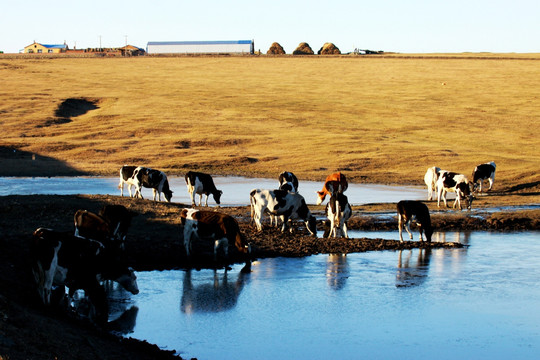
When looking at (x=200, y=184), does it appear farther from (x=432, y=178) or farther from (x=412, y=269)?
(x=412, y=269)

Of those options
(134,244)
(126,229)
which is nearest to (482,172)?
(134,244)

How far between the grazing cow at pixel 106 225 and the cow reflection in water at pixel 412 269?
6064 millimetres

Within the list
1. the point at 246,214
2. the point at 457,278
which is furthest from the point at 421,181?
the point at 457,278

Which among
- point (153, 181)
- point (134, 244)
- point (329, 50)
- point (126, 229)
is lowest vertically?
point (134, 244)

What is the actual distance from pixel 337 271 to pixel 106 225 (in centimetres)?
528

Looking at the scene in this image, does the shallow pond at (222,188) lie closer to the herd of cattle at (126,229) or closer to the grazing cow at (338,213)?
the herd of cattle at (126,229)

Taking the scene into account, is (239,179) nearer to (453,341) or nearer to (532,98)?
(453,341)

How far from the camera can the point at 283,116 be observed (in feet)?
187

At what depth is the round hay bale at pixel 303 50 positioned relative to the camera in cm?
11404

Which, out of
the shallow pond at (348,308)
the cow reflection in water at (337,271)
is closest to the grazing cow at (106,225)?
the shallow pond at (348,308)

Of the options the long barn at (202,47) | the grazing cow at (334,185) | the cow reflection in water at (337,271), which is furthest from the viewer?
the long barn at (202,47)

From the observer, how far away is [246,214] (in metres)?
24.2

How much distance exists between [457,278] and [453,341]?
4.49 meters

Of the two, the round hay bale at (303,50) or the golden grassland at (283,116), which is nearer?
the golden grassland at (283,116)
